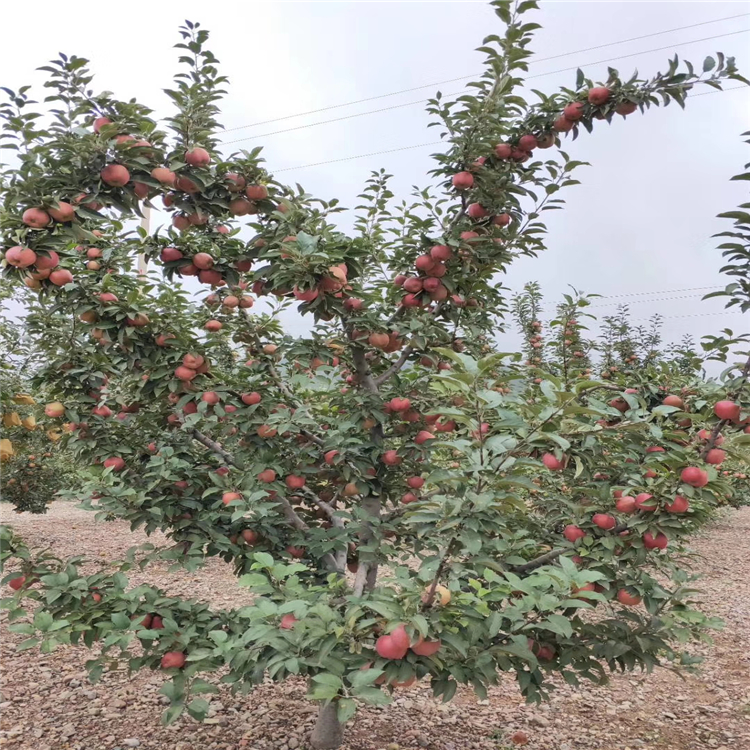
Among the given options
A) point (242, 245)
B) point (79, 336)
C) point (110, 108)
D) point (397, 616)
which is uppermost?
point (110, 108)

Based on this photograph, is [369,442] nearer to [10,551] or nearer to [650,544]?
[650,544]

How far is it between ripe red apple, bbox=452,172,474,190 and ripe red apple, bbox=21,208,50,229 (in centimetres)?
143

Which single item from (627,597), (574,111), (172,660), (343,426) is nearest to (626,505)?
(627,597)

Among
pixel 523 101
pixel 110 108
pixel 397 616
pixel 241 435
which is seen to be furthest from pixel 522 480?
pixel 110 108

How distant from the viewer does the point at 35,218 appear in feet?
6.13

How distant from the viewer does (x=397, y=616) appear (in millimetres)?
1495

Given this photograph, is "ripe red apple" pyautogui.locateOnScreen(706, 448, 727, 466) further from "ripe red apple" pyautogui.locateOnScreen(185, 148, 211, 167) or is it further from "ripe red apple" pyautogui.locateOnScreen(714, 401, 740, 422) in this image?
"ripe red apple" pyautogui.locateOnScreen(185, 148, 211, 167)

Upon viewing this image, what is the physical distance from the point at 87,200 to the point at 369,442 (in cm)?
131

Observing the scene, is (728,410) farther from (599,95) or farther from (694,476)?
(599,95)

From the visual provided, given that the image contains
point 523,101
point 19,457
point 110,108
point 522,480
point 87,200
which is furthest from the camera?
point 19,457

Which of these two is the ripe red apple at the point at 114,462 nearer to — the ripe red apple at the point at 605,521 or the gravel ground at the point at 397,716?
the gravel ground at the point at 397,716

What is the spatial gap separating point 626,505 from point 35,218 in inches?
78.4

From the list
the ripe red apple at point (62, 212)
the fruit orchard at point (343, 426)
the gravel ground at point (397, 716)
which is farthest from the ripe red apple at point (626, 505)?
the ripe red apple at point (62, 212)

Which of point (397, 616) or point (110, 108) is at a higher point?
point (110, 108)
